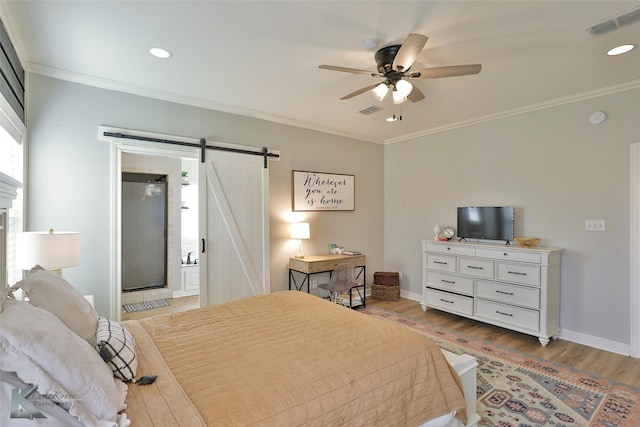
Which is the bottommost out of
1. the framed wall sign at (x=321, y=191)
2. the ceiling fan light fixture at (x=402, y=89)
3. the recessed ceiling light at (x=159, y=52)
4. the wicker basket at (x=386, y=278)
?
the wicker basket at (x=386, y=278)

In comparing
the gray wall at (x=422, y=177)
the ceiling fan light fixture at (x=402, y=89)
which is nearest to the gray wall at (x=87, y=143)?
the gray wall at (x=422, y=177)

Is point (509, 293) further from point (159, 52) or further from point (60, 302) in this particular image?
point (159, 52)

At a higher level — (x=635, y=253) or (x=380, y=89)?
(x=380, y=89)

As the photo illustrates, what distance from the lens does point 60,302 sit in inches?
53.6

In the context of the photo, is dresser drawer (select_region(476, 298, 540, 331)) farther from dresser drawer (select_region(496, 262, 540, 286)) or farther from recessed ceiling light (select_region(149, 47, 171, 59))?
recessed ceiling light (select_region(149, 47, 171, 59))

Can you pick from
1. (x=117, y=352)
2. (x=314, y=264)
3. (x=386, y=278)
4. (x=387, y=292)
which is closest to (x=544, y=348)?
(x=387, y=292)

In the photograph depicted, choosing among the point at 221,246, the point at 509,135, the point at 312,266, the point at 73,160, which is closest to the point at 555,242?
the point at 509,135

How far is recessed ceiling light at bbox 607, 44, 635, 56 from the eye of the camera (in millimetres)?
2344

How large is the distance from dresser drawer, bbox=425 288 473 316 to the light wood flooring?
0.47ft

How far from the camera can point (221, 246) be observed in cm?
365

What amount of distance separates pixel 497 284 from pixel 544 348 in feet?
2.43

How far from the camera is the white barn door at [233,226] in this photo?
3.55m

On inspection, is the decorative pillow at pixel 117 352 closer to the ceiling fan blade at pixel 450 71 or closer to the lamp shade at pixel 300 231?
the ceiling fan blade at pixel 450 71

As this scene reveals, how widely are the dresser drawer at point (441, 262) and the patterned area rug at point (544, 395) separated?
1.18m
